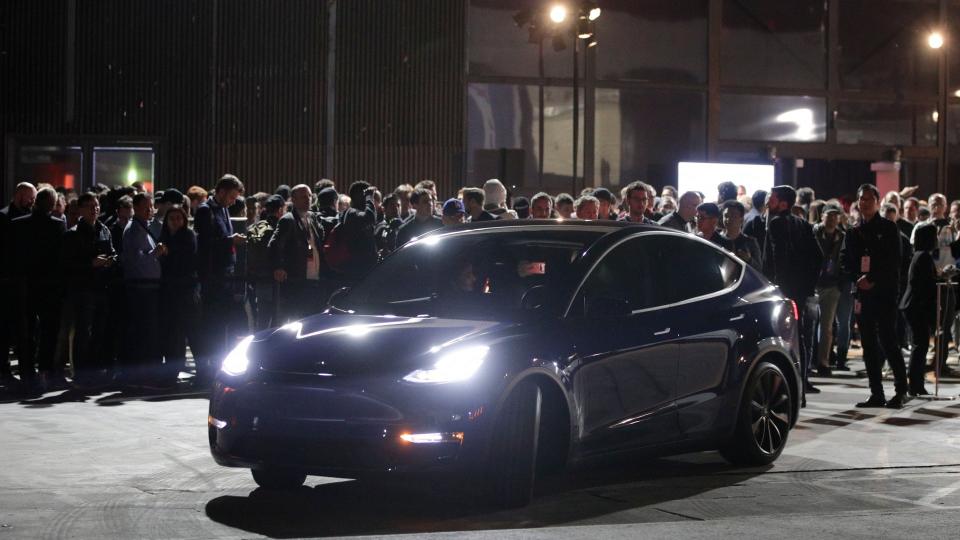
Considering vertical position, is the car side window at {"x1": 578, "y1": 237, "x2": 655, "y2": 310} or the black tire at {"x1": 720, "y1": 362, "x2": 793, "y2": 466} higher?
the car side window at {"x1": 578, "y1": 237, "x2": 655, "y2": 310}

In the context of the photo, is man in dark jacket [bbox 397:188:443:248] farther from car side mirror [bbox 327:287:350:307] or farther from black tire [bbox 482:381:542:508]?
black tire [bbox 482:381:542:508]

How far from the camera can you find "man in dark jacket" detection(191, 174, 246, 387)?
49.5 feet

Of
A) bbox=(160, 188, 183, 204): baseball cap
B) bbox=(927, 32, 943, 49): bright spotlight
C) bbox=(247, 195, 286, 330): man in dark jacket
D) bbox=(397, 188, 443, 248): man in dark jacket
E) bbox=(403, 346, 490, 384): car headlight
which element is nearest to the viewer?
bbox=(403, 346, 490, 384): car headlight

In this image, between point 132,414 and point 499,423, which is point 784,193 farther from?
point 499,423

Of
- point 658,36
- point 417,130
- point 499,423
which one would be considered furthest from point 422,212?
point 658,36

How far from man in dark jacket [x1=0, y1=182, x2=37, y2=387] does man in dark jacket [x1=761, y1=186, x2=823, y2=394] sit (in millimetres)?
7154

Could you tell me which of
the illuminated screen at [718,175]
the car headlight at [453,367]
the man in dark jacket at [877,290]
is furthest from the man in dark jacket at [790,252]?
the illuminated screen at [718,175]

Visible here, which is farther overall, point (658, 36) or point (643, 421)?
point (658, 36)

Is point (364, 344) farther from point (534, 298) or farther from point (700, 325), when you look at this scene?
point (700, 325)

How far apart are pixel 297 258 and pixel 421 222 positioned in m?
1.31

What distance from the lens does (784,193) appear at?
49.6ft

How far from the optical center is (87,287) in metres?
15.0

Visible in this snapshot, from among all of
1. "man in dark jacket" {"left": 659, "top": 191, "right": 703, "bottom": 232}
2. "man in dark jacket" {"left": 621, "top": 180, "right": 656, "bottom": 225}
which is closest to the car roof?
"man in dark jacket" {"left": 659, "top": 191, "right": 703, "bottom": 232}

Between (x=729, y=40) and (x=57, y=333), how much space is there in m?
19.9
